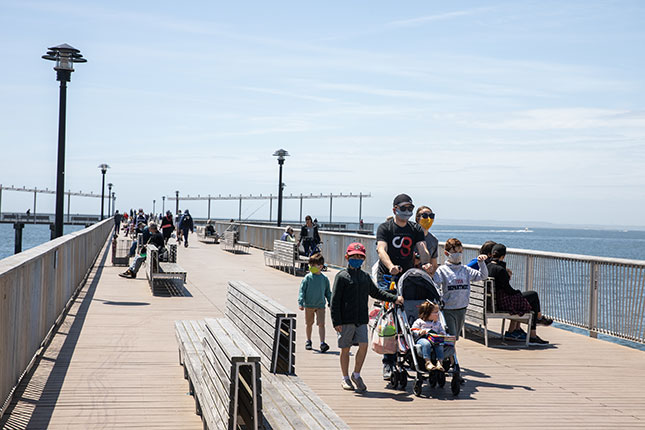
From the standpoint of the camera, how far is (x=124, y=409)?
21.8 ft

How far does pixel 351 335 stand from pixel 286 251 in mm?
14605

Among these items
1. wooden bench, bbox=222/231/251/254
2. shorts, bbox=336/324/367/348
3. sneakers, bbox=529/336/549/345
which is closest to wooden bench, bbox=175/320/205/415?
shorts, bbox=336/324/367/348

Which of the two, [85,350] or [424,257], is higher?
[424,257]

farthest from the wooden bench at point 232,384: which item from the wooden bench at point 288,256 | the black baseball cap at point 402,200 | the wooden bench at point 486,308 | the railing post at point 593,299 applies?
the wooden bench at point 288,256

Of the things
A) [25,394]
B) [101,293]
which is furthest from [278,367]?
[101,293]

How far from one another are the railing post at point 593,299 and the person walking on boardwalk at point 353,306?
5.29 meters

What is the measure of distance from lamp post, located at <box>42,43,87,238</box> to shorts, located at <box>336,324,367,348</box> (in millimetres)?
10634

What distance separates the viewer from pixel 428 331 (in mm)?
7648

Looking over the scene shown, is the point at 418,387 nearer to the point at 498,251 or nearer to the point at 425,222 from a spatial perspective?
the point at 425,222

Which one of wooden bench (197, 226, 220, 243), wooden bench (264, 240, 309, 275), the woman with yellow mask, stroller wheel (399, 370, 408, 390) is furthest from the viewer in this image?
wooden bench (197, 226, 220, 243)

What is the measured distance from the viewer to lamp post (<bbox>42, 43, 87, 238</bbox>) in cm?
1639

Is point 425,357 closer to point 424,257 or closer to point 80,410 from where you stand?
point 424,257

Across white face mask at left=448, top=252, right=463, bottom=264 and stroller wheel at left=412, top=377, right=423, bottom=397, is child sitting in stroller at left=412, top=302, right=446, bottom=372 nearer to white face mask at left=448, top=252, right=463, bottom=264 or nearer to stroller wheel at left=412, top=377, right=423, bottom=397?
stroller wheel at left=412, top=377, right=423, bottom=397

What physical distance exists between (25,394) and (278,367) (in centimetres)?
238
